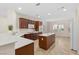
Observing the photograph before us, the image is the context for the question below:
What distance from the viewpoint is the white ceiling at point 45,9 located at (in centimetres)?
185

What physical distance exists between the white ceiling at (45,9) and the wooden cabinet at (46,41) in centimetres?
42

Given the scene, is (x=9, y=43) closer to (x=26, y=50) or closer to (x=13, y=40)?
(x=13, y=40)

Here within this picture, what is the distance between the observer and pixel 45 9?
1.94 metres

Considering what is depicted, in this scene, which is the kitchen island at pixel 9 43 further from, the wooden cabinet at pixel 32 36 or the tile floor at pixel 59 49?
the tile floor at pixel 59 49

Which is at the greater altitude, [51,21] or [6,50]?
[51,21]

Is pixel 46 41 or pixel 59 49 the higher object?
pixel 46 41

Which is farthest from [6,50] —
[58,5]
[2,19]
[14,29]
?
[58,5]

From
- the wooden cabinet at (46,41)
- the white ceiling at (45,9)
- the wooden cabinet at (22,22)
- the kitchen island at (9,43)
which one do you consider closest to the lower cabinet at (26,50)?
the kitchen island at (9,43)

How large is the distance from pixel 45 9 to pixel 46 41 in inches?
26.8

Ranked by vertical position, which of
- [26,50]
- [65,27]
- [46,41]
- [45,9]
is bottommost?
[26,50]

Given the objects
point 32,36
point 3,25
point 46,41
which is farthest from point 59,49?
point 3,25
